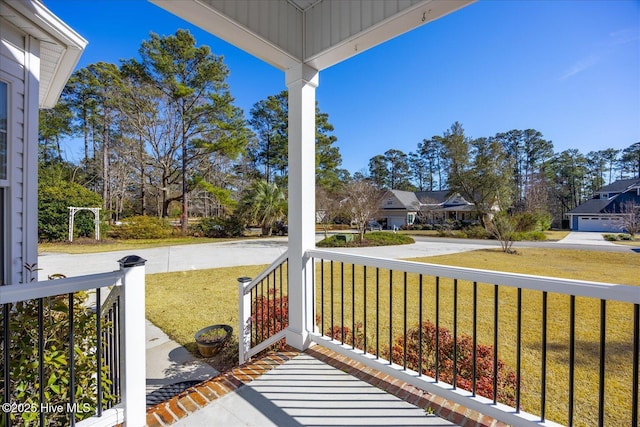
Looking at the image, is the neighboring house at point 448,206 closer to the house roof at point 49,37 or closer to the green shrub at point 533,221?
the green shrub at point 533,221

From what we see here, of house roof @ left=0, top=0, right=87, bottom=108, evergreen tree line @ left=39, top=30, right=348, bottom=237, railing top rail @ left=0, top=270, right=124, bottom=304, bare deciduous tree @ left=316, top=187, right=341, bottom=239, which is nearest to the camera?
railing top rail @ left=0, top=270, right=124, bottom=304

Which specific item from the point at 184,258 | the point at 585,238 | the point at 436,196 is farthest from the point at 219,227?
the point at 585,238

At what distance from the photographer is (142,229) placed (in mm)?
12484

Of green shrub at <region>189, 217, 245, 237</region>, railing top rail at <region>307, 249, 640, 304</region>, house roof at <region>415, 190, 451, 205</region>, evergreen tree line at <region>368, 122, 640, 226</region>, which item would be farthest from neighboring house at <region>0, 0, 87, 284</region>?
green shrub at <region>189, 217, 245, 237</region>

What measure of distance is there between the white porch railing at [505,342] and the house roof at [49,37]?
98.3 inches

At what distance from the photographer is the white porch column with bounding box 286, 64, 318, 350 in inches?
93.8

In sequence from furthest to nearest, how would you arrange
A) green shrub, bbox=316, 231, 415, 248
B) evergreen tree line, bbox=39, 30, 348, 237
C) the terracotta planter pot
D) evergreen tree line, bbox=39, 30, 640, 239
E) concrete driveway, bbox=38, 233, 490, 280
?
1. evergreen tree line, bbox=39, 30, 348, 237
2. green shrub, bbox=316, 231, 415, 248
3. evergreen tree line, bbox=39, 30, 640, 239
4. concrete driveway, bbox=38, 233, 490, 280
5. the terracotta planter pot

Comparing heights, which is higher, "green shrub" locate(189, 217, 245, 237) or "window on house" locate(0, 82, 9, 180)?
"window on house" locate(0, 82, 9, 180)

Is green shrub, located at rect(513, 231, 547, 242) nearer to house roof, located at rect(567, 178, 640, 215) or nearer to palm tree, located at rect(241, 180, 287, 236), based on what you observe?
house roof, located at rect(567, 178, 640, 215)

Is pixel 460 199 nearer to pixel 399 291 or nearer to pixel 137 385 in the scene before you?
pixel 399 291

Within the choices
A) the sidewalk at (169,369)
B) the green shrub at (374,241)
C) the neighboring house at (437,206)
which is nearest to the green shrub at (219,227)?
the green shrub at (374,241)

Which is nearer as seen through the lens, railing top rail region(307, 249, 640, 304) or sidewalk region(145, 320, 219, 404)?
railing top rail region(307, 249, 640, 304)

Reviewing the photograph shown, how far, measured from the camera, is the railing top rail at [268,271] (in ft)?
8.44

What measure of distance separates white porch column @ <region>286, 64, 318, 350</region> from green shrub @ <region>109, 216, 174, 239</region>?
41.4 ft
